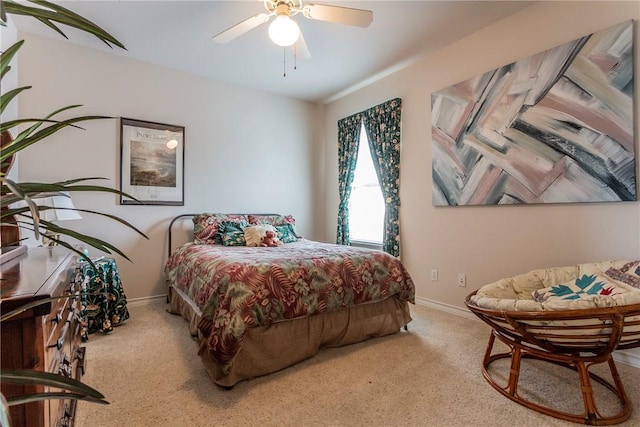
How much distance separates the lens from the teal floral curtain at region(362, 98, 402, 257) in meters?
3.66

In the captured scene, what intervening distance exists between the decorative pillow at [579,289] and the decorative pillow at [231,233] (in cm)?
263

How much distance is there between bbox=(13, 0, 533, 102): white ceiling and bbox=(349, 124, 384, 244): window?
1.02 meters

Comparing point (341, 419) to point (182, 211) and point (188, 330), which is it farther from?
point (182, 211)

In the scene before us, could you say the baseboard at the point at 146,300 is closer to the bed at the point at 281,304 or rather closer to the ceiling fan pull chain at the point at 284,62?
the bed at the point at 281,304

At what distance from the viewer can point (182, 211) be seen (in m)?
3.69

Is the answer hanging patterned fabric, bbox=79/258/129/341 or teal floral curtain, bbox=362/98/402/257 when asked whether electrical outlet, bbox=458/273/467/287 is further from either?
hanging patterned fabric, bbox=79/258/129/341

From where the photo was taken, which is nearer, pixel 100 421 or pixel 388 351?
pixel 100 421

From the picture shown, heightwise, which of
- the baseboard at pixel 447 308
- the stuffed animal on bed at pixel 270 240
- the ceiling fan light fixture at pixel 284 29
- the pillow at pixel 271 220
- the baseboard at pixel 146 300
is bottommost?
the baseboard at pixel 146 300

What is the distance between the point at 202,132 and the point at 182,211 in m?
1.01

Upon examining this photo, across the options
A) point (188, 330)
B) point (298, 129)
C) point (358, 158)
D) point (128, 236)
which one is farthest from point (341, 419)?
point (298, 129)

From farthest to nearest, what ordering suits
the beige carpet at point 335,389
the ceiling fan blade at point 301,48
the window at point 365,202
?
the window at point 365,202 < the ceiling fan blade at point 301,48 < the beige carpet at point 335,389

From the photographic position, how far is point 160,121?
3.55 m

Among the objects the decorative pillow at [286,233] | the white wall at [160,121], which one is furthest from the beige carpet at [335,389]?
the decorative pillow at [286,233]

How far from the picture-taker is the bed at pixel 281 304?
183 centimetres
